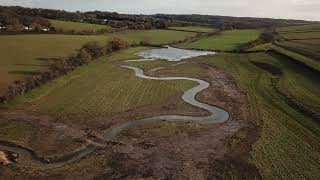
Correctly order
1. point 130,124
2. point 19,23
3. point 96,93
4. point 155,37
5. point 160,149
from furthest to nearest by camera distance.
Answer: point 155,37, point 19,23, point 96,93, point 130,124, point 160,149

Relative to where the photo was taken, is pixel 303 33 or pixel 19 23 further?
pixel 303 33

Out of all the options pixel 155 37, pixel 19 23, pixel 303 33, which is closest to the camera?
pixel 19 23

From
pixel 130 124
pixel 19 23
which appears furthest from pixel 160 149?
pixel 19 23

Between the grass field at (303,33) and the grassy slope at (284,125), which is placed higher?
the grass field at (303,33)

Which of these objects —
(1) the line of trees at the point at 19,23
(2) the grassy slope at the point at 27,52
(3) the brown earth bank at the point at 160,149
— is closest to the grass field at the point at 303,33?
(2) the grassy slope at the point at 27,52

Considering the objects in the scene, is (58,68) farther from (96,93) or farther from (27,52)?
(27,52)

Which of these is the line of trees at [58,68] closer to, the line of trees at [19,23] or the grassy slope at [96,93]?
the grassy slope at [96,93]
